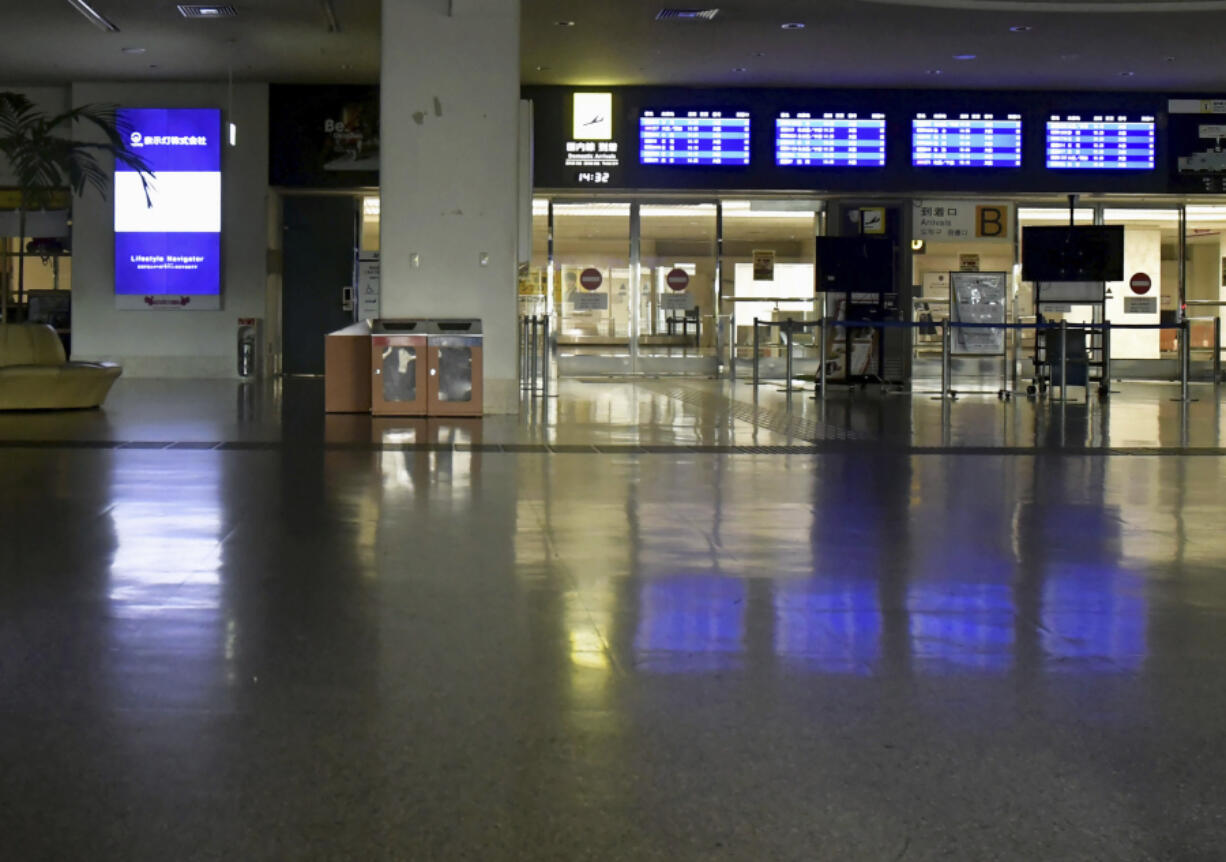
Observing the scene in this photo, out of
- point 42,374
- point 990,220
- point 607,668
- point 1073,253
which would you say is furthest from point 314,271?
point 607,668

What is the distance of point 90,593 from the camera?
156 inches

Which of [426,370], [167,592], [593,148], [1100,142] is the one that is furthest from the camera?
[1100,142]

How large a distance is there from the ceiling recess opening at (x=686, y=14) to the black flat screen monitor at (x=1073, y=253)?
4.86 meters

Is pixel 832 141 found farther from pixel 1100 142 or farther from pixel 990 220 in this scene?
pixel 1100 142

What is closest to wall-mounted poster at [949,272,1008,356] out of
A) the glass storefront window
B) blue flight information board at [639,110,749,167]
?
the glass storefront window

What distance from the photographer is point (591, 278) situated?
20203 millimetres

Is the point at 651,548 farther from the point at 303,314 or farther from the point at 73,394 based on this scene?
the point at 303,314

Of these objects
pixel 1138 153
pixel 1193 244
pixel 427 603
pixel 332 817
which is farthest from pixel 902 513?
pixel 1193 244

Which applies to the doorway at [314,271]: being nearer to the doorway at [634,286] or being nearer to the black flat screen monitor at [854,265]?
the doorway at [634,286]

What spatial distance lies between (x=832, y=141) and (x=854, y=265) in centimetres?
233

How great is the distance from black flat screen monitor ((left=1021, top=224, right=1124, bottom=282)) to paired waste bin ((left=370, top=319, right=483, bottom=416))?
8007 millimetres

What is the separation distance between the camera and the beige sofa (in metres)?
12.0

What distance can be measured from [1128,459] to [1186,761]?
6202 millimetres

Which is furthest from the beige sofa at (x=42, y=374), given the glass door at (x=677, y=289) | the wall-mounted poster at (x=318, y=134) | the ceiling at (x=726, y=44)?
the glass door at (x=677, y=289)
